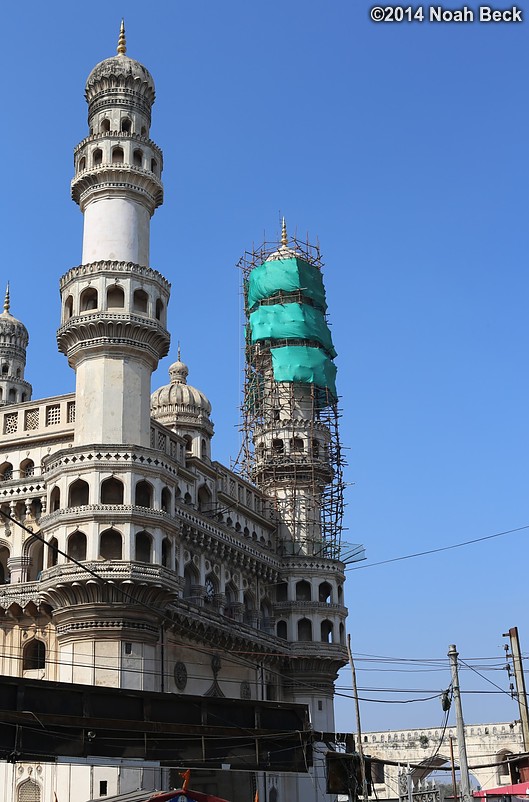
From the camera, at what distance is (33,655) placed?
39906 millimetres

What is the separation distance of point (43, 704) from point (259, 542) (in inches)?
1284

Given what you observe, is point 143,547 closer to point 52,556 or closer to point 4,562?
point 52,556

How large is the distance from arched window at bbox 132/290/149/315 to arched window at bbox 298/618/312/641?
1985cm

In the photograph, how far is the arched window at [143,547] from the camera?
3747 centimetres

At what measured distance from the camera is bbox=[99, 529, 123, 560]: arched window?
36938 millimetres

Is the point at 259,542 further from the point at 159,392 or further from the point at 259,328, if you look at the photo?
the point at 259,328

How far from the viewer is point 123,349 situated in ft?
129

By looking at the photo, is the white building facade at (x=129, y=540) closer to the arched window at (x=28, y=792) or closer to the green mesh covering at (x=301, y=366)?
the arched window at (x=28, y=792)

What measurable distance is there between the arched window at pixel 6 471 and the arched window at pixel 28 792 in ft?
39.2

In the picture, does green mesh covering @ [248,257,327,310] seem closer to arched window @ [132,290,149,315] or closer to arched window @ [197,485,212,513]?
arched window @ [197,485,212,513]

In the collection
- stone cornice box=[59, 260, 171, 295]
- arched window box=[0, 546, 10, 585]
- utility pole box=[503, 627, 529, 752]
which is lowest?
utility pole box=[503, 627, 529, 752]

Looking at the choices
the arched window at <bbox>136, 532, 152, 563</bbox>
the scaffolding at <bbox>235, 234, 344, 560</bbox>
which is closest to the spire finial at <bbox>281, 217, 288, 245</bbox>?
the scaffolding at <bbox>235, 234, 344, 560</bbox>

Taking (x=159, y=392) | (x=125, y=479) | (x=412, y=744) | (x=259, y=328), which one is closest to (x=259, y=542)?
(x=159, y=392)

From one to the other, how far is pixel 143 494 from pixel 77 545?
2.94 meters
